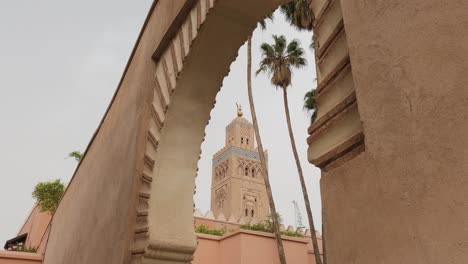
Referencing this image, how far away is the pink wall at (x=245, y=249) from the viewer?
10.6 m

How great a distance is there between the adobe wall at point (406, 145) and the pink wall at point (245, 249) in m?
9.90

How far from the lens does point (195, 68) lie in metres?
2.87

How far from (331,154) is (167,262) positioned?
192cm

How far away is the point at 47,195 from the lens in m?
16.7

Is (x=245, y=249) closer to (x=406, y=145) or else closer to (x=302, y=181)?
(x=302, y=181)

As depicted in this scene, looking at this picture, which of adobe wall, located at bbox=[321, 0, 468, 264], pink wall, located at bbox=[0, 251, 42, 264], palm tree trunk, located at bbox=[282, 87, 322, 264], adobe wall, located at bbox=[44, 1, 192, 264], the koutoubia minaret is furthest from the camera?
the koutoubia minaret

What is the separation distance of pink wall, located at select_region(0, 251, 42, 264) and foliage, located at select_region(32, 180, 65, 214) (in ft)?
21.1

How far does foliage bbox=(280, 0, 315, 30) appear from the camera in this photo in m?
12.9

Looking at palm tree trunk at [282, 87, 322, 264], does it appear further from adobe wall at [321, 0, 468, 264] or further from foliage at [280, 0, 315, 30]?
adobe wall at [321, 0, 468, 264]

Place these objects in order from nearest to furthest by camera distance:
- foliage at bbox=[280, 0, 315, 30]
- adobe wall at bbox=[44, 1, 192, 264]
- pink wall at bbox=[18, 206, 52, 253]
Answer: adobe wall at bbox=[44, 1, 192, 264], foliage at bbox=[280, 0, 315, 30], pink wall at bbox=[18, 206, 52, 253]

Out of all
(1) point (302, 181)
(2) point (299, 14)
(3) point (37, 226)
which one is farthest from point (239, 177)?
(2) point (299, 14)

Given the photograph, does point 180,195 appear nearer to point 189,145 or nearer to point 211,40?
Answer: point 189,145

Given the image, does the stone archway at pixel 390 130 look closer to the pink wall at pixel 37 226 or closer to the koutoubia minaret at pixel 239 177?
the pink wall at pixel 37 226

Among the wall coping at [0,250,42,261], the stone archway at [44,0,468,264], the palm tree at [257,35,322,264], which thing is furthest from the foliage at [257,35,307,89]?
the stone archway at [44,0,468,264]
